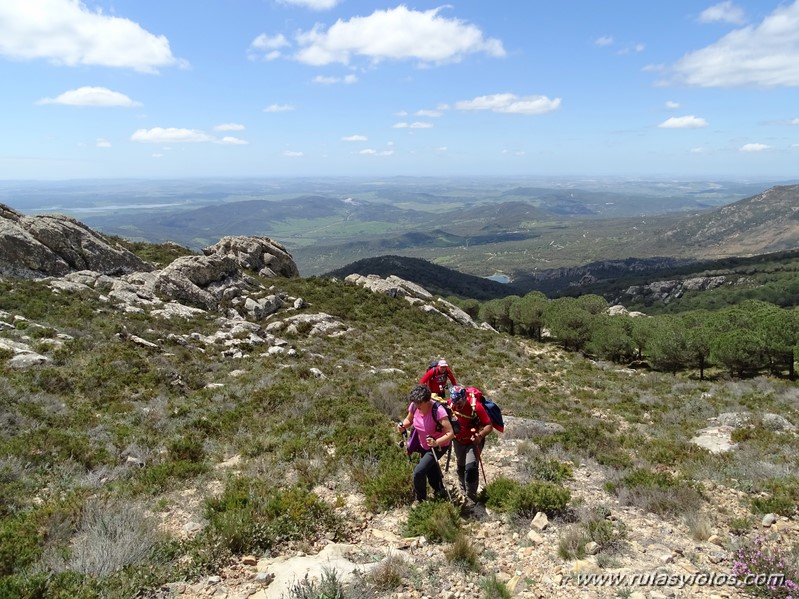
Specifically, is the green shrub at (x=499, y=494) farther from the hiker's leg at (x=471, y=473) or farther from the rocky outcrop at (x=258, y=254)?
the rocky outcrop at (x=258, y=254)

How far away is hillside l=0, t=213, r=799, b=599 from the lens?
5762 millimetres

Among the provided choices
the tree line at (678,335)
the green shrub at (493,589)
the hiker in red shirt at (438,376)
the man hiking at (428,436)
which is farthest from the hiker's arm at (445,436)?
the tree line at (678,335)

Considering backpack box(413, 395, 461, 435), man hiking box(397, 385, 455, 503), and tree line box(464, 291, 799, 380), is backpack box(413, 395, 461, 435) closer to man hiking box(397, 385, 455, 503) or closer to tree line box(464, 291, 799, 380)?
man hiking box(397, 385, 455, 503)

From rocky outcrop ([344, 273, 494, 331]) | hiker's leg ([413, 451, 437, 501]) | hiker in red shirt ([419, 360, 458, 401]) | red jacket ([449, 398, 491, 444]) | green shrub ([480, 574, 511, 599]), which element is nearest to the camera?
green shrub ([480, 574, 511, 599])

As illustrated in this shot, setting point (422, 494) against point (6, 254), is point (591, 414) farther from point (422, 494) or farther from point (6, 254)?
point (6, 254)

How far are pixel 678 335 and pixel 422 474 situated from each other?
39.2 meters

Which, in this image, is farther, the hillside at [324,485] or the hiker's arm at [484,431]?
the hiker's arm at [484,431]

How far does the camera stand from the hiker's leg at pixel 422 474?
736 centimetres

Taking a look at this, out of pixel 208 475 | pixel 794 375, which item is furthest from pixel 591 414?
pixel 794 375

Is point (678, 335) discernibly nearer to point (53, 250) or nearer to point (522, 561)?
point (522, 561)

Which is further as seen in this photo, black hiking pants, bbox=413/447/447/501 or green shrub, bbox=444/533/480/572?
black hiking pants, bbox=413/447/447/501

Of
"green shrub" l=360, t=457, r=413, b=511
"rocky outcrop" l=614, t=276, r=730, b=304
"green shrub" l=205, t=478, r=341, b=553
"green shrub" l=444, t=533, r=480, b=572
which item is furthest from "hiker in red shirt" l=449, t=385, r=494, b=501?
"rocky outcrop" l=614, t=276, r=730, b=304

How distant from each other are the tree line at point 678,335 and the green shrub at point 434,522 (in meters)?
36.4

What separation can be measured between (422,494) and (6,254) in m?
35.5
